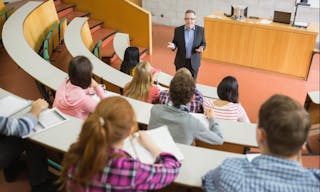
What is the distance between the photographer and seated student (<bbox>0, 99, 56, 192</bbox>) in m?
2.00

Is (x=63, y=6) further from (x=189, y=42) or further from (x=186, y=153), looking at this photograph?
(x=186, y=153)

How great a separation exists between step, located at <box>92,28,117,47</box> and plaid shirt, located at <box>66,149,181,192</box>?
5324mm

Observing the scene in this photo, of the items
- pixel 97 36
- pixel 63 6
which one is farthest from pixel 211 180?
pixel 63 6

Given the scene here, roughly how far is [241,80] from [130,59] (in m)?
2.62

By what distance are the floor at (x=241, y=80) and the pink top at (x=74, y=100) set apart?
6.90 ft

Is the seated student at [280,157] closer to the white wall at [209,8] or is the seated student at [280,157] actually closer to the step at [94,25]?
the step at [94,25]

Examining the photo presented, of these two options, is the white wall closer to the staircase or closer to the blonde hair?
the staircase

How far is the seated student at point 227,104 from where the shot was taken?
2951 millimetres

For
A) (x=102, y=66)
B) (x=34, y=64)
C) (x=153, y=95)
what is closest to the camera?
(x=153, y=95)

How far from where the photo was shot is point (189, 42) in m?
4.86

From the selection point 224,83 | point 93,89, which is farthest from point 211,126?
point 93,89

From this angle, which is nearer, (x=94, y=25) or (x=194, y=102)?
(x=194, y=102)

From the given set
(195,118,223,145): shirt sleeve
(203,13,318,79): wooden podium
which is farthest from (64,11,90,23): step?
(195,118,223,145): shirt sleeve

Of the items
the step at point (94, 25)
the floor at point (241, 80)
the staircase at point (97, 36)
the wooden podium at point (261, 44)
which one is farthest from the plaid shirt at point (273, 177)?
the step at point (94, 25)
